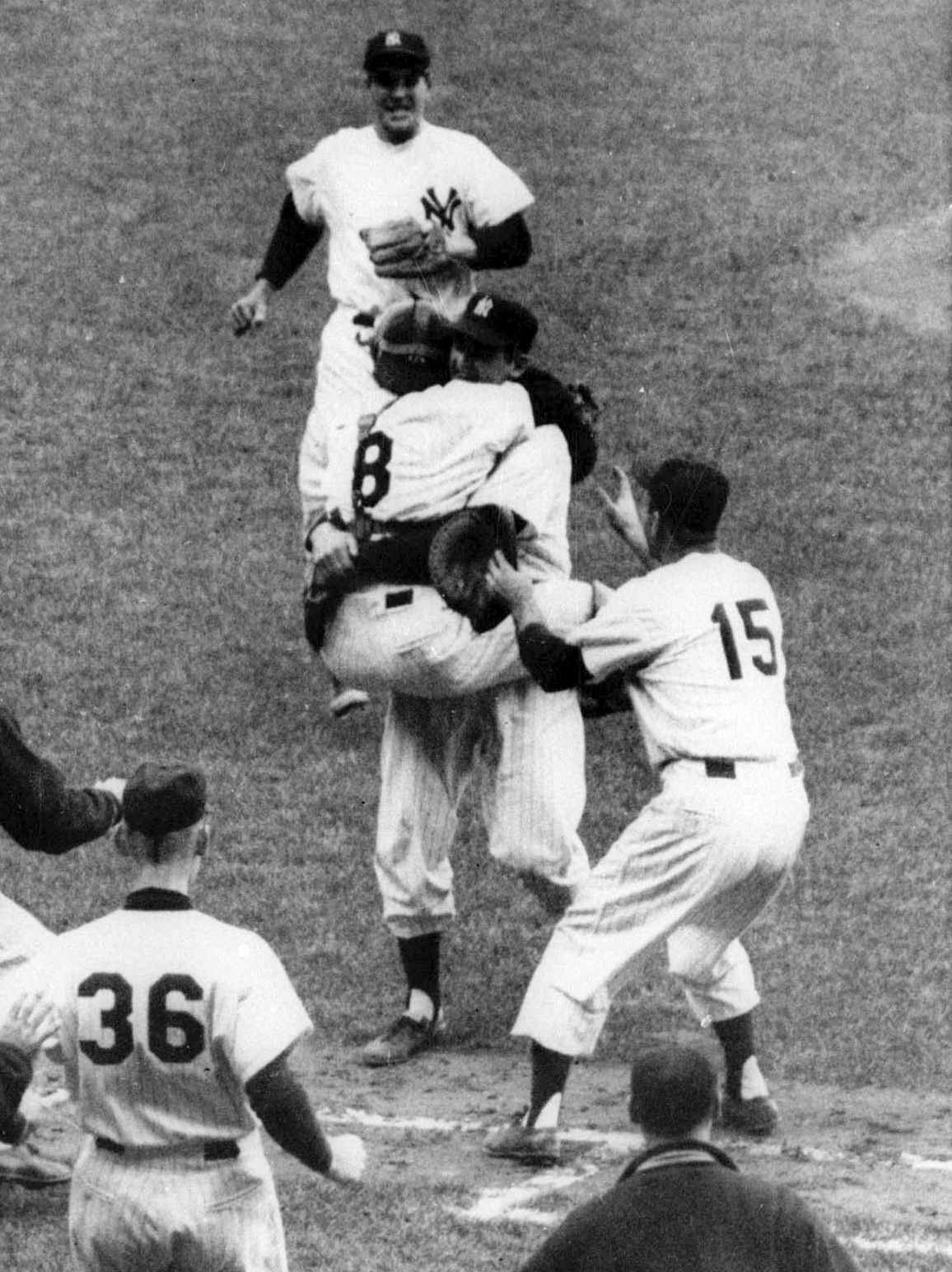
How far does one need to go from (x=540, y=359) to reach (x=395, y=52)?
4.12 metres

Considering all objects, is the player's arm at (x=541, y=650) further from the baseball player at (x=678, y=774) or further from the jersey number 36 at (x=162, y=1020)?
the jersey number 36 at (x=162, y=1020)

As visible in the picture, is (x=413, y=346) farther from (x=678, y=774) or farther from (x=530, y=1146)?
(x=530, y=1146)

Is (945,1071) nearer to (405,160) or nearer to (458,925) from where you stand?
(458,925)

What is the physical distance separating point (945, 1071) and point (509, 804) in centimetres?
153

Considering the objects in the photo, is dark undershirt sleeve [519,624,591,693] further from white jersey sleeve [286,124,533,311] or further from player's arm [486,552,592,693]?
white jersey sleeve [286,124,533,311]

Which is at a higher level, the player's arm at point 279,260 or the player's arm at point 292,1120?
the player's arm at point 279,260

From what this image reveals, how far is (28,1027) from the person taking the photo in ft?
16.9

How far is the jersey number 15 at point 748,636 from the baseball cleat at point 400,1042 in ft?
5.78

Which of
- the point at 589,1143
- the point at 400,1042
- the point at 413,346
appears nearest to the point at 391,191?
the point at 413,346

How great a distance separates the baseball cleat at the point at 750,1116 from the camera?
623 centimetres

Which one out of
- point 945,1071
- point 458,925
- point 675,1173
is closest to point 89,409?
point 458,925

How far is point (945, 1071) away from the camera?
689 centimetres

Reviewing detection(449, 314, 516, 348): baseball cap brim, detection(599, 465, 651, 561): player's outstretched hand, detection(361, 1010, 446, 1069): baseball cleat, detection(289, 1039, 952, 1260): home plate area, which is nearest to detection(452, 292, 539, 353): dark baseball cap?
detection(449, 314, 516, 348): baseball cap brim

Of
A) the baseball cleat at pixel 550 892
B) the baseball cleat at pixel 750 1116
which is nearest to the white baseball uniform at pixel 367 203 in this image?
the baseball cleat at pixel 550 892
